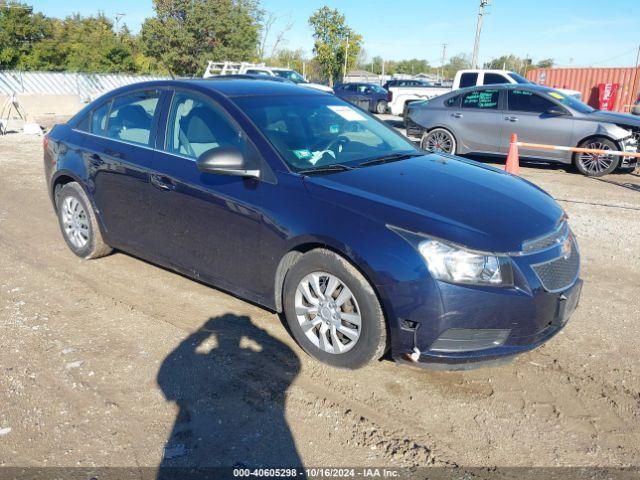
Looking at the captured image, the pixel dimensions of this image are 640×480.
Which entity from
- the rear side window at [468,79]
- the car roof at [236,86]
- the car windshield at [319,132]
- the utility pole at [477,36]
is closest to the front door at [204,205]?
the car roof at [236,86]

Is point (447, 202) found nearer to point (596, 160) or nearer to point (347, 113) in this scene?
point (347, 113)

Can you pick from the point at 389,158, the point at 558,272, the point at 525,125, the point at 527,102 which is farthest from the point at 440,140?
the point at 558,272

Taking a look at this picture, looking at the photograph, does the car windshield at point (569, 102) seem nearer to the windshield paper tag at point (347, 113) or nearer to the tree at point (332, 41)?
the windshield paper tag at point (347, 113)

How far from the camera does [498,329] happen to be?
120 inches

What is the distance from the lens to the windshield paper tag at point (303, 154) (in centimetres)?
377

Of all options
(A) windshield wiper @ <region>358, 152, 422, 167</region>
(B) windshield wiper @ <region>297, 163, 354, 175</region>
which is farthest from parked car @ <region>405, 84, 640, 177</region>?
(B) windshield wiper @ <region>297, 163, 354, 175</region>

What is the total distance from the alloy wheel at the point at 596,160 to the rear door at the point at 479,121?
157 centimetres

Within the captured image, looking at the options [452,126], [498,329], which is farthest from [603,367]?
[452,126]

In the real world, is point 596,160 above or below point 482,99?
below

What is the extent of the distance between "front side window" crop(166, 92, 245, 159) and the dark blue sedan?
12 millimetres

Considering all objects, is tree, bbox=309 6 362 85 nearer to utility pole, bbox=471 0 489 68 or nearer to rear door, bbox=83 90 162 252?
utility pole, bbox=471 0 489 68

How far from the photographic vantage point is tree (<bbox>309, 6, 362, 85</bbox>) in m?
54.1

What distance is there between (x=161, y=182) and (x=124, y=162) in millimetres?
541

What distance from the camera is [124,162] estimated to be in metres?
4.52
